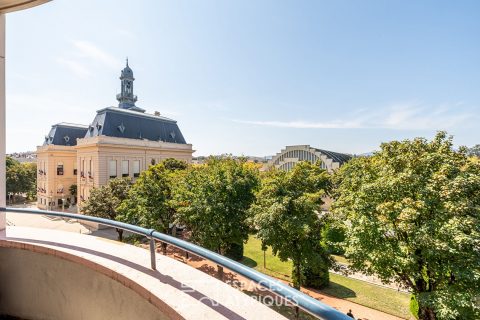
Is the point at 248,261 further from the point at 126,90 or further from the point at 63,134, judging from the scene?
the point at 126,90

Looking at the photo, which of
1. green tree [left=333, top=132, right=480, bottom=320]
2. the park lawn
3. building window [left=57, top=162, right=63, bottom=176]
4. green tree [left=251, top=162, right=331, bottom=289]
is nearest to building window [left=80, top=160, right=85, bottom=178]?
building window [left=57, top=162, right=63, bottom=176]

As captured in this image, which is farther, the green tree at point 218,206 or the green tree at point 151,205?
the green tree at point 151,205

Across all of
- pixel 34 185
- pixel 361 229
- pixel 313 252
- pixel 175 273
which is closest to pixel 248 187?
pixel 313 252

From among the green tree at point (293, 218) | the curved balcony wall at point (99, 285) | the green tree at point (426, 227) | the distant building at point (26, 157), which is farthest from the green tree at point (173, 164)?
the distant building at point (26, 157)

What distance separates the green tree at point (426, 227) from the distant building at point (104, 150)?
25.8m

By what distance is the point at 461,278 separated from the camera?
7332mm

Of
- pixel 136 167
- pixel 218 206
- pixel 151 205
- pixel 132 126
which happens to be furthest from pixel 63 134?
pixel 218 206

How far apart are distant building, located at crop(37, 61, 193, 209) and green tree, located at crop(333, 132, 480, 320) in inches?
1018

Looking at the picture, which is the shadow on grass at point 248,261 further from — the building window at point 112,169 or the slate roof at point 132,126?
the slate roof at point 132,126

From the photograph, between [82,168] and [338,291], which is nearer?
[338,291]

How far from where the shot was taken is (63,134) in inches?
1406

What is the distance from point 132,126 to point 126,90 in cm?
1253

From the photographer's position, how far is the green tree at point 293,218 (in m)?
10.2

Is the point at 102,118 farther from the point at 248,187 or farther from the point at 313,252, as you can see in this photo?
the point at 313,252
